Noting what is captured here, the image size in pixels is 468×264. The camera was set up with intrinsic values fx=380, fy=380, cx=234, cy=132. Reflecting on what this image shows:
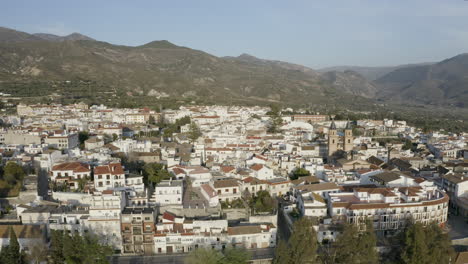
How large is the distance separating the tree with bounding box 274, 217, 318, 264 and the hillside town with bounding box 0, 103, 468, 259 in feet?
8.67

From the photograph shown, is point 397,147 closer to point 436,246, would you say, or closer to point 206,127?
point 206,127

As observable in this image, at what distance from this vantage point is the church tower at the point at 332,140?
101 feet

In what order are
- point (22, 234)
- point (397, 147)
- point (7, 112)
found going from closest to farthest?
point (22, 234), point (397, 147), point (7, 112)

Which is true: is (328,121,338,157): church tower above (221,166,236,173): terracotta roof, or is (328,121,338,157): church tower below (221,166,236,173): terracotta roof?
above

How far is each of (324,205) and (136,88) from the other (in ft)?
215

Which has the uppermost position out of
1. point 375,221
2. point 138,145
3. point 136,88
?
point 136,88

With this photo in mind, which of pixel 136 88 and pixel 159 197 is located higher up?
pixel 136 88

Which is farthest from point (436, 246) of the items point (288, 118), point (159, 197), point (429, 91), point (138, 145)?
point (429, 91)

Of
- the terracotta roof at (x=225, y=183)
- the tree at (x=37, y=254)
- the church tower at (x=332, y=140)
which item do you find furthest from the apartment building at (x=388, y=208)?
the tree at (x=37, y=254)

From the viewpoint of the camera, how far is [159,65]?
115 meters

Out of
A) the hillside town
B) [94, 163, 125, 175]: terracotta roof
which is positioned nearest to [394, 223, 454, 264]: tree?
the hillside town

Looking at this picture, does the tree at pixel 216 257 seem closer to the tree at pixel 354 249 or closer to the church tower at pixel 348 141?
the tree at pixel 354 249

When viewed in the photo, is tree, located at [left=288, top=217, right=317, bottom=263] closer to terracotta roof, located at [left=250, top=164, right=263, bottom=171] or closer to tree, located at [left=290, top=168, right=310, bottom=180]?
terracotta roof, located at [left=250, top=164, right=263, bottom=171]

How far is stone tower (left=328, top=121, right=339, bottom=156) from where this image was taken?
30.8 meters
